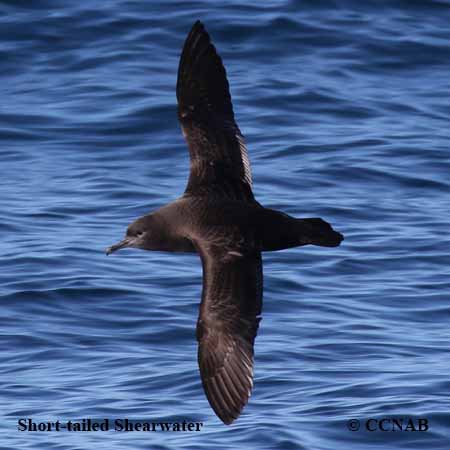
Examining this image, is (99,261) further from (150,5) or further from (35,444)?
(150,5)

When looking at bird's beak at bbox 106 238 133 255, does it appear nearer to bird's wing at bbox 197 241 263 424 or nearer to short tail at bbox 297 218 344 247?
bird's wing at bbox 197 241 263 424

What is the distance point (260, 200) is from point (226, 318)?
13.6 ft

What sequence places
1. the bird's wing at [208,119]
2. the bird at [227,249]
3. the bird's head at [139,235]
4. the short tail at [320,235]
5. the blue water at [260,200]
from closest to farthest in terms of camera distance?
1. the bird at [227,249]
2. the short tail at [320,235]
3. the bird's head at [139,235]
4. the bird's wing at [208,119]
5. the blue water at [260,200]

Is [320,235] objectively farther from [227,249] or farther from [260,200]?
[260,200]

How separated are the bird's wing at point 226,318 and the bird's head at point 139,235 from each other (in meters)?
0.49

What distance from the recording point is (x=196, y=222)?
7.12 metres

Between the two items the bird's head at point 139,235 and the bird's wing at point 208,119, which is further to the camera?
the bird's wing at point 208,119

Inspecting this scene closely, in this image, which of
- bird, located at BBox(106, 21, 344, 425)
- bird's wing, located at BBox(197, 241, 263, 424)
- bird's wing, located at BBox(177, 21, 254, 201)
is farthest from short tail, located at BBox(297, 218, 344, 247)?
bird's wing, located at BBox(177, 21, 254, 201)

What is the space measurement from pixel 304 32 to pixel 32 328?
6.31 metres

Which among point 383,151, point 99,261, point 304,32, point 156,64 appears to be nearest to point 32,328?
point 99,261

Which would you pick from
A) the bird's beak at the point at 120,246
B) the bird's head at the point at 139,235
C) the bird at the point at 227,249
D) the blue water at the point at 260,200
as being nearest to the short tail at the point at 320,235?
the bird at the point at 227,249

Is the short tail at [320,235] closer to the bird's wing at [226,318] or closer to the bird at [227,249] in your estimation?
the bird at [227,249]

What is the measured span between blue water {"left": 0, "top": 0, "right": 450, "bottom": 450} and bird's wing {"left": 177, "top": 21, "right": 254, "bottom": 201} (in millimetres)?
1439

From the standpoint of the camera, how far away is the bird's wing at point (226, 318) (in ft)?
22.7
